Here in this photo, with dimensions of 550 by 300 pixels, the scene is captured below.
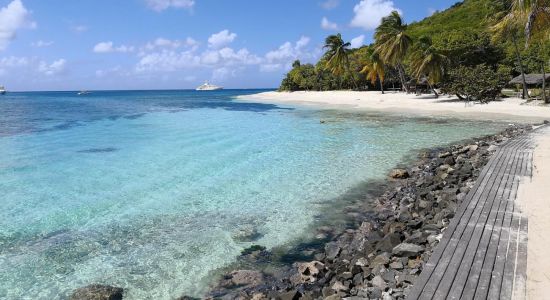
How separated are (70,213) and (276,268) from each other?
6.94m

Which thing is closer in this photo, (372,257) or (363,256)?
(372,257)

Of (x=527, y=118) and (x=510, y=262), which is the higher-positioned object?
(x=527, y=118)

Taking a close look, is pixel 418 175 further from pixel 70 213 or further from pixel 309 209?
pixel 70 213

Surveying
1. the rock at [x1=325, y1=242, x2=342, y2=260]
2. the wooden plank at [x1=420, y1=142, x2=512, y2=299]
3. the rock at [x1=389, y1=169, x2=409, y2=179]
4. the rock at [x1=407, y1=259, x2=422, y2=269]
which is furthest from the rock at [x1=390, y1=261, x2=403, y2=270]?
the rock at [x1=389, y1=169, x2=409, y2=179]

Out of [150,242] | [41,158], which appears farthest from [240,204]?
[41,158]

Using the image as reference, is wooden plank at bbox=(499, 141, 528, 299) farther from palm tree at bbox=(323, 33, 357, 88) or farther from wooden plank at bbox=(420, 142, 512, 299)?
palm tree at bbox=(323, 33, 357, 88)

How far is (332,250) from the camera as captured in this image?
8438 mm

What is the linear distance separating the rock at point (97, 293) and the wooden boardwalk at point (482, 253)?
5029mm

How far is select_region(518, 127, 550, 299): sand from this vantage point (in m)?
5.40

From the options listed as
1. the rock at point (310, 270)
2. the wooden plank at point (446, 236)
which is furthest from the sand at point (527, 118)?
the rock at point (310, 270)

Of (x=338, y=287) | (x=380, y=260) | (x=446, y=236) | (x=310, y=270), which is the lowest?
(x=310, y=270)

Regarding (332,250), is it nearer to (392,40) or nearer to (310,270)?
(310,270)

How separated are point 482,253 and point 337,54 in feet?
206

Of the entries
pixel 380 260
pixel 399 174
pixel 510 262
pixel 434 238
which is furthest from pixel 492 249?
pixel 399 174
